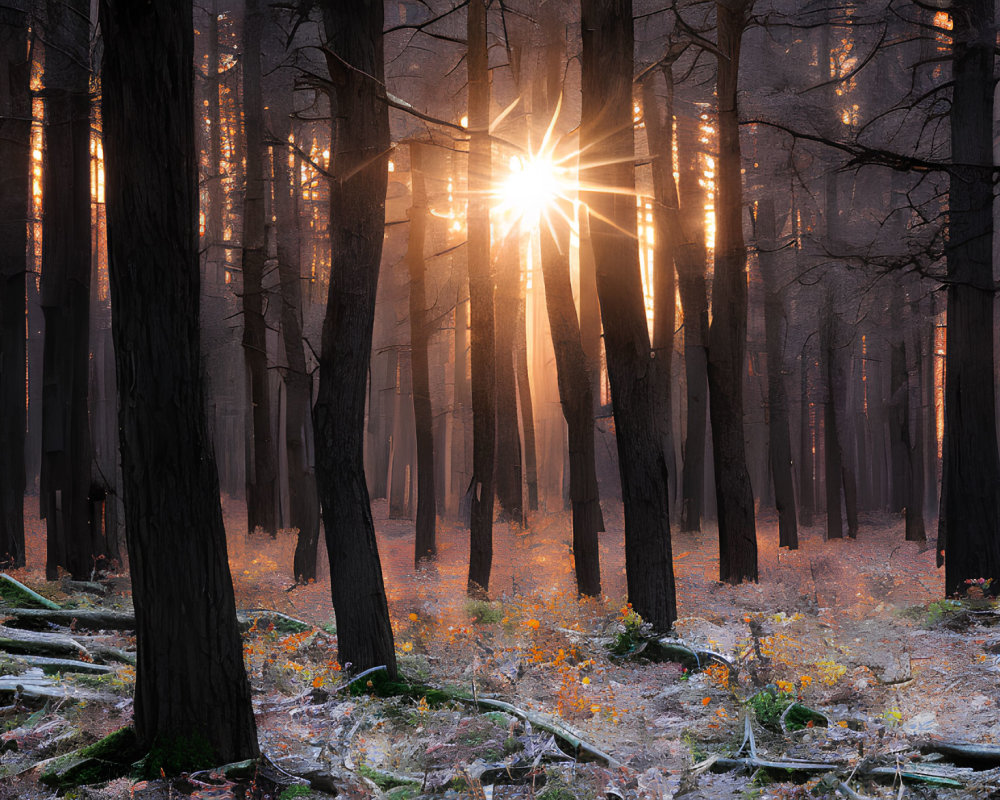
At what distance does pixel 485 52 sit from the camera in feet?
37.9

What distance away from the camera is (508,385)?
14273 mm

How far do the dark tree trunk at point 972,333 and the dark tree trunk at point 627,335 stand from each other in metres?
4.48

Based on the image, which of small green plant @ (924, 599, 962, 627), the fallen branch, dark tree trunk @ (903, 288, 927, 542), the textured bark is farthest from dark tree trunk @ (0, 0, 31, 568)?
dark tree trunk @ (903, 288, 927, 542)

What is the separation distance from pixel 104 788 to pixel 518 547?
13.0 m

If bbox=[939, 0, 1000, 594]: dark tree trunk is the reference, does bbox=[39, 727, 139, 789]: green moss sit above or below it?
below

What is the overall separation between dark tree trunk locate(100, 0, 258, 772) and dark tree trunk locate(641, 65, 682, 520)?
10.7 meters

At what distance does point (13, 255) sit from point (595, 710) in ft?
39.8

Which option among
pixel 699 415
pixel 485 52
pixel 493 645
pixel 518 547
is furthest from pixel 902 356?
pixel 493 645

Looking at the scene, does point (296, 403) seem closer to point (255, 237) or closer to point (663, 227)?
point (255, 237)

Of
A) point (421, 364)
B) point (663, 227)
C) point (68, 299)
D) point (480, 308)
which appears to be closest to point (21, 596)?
point (68, 299)

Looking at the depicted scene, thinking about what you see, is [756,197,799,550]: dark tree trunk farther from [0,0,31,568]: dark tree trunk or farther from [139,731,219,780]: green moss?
[139,731,219,780]: green moss

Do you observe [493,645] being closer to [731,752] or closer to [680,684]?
[680,684]

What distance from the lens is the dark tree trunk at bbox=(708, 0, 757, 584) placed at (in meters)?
11.6

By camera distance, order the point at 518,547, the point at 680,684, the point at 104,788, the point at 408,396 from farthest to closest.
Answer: the point at 408,396
the point at 518,547
the point at 680,684
the point at 104,788
